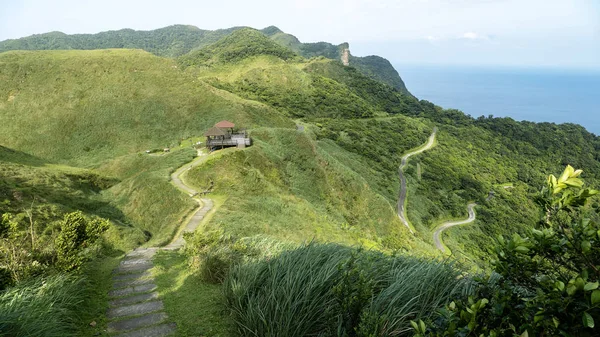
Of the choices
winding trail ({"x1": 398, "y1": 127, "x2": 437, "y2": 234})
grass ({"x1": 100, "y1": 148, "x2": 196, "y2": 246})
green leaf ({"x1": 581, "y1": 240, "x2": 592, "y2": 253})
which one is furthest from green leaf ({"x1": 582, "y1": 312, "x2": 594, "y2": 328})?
winding trail ({"x1": 398, "y1": 127, "x2": 437, "y2": 234})

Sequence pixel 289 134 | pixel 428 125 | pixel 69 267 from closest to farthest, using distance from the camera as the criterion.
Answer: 1. pixel 69 267
2. pixel 289 134
3. pixel 428 125

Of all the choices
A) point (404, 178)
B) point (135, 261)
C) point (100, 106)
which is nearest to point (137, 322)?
point (135, 261)

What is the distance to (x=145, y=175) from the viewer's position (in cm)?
2508

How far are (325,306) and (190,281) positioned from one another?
13.7ft

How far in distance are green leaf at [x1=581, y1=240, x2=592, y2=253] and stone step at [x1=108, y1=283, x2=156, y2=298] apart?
7779 millimetres

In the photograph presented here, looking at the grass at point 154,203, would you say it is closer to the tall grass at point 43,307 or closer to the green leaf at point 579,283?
→ the tall grass at point 43,307

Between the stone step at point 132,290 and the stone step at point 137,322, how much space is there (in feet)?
4.07

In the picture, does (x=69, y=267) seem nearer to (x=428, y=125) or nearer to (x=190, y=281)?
(x=190, y=281)

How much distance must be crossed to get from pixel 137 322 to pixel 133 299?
108 centimetres

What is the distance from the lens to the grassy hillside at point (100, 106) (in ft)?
149

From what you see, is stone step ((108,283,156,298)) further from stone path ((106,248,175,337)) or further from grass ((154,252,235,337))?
grass ((154,252,235,337))

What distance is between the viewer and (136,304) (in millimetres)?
6801

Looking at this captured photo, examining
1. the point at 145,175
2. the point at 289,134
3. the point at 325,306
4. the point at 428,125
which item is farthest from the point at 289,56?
the point at 325,306

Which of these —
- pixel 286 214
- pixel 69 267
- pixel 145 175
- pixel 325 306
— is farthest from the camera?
pixel 145 175
